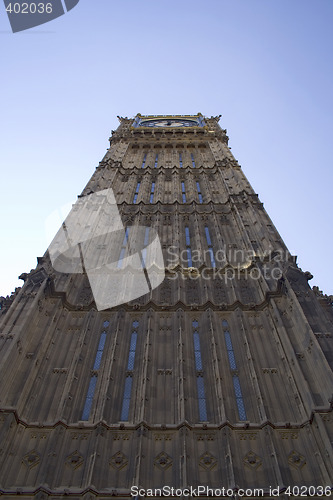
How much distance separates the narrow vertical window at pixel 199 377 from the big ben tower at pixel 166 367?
0.17 feet

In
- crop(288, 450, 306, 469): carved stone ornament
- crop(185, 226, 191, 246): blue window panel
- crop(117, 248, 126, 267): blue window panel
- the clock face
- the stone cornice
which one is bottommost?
crop(288, 450, 306, 469): carved stone ornament

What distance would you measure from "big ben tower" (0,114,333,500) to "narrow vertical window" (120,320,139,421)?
1.7 inches

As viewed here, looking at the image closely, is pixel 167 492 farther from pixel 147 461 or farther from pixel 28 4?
pixel 28 4

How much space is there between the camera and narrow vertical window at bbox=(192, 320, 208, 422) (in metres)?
14.9

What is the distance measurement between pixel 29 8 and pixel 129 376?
16.9 meters

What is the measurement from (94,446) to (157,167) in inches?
1070

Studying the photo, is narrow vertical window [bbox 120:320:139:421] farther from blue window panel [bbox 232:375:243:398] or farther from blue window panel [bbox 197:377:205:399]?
blue window panel [bbox 232:375:243:398]

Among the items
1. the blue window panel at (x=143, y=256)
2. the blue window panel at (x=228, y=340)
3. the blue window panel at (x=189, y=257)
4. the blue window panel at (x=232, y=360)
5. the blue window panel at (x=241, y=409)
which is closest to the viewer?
the blue window panel at (x=241, y=409)

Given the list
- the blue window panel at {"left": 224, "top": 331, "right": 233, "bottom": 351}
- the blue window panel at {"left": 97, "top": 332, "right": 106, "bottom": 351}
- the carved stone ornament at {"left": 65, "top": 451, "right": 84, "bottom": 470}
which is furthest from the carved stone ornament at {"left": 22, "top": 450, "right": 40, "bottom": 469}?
the blue window panel at {"left": 224, "top": 331, "right": 233, "bottom": 351}

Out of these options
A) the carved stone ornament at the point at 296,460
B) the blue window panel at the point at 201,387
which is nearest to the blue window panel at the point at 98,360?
the blue window panel at the point at 201,387

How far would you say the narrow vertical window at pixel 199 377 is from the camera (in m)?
14.9

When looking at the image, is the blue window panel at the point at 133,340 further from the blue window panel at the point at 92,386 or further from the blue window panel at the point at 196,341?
the blue window panel at the point at 196,341

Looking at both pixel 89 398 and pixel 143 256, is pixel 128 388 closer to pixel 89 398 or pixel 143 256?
pixel 89 398

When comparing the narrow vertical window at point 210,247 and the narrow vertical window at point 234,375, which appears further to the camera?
the narrow vertical window at point 210,247
